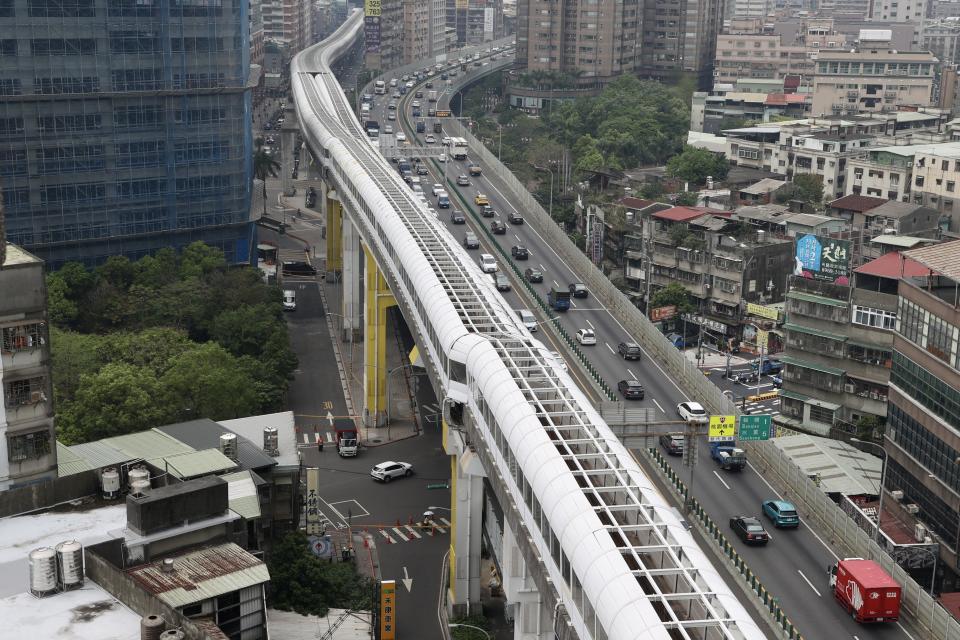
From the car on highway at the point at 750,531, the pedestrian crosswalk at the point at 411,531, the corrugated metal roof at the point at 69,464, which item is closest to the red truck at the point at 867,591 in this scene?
the car on highway at the point at 750,531

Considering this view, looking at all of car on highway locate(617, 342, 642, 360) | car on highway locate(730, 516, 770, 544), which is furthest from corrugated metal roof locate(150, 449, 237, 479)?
car on highway locate(617, 342, 642, 360)

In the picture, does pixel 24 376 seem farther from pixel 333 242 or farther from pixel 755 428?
pixel 333 242

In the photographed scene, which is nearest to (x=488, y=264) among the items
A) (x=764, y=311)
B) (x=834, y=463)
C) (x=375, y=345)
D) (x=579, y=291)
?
(x=579, y=291)

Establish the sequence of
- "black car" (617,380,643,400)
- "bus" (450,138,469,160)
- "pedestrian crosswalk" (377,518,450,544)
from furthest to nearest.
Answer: "bus" (450,138,469,160) < "black car" (617,380,643,400) < "pedestrian crosswalk" (377,518,450,544)

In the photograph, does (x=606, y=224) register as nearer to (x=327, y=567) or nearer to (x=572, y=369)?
(x=572, y=369)

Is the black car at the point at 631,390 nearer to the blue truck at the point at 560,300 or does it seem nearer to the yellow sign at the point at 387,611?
the blue truck at the point at 560,300

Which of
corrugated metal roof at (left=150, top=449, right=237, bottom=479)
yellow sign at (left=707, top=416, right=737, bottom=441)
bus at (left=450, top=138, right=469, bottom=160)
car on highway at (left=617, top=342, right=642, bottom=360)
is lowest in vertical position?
car on highway at (left=617, top=342, right=642, bottom=360)

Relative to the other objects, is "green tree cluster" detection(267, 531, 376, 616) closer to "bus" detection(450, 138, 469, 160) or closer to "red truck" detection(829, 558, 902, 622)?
"red truck" detection(829, 558, 902, 622)
